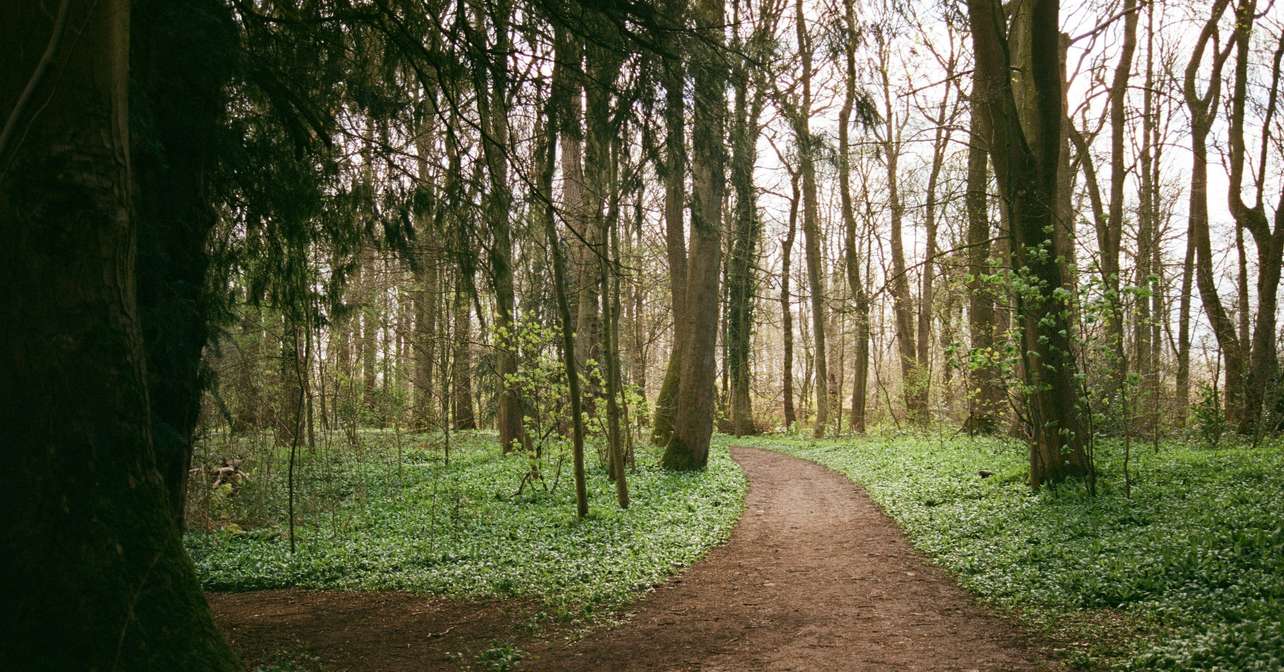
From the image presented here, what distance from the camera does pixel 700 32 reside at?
5637 mm

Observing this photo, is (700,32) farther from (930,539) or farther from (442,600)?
(930,539)

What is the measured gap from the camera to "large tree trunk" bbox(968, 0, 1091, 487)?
8.84 metres

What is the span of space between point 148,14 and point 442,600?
5.03 m

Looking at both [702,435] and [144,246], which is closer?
[144,246]

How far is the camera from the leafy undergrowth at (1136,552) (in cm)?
436

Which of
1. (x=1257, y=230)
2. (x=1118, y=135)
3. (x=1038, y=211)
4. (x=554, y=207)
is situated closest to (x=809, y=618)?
A: (x=554, y=207)

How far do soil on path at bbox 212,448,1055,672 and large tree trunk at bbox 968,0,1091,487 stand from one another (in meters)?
2.53

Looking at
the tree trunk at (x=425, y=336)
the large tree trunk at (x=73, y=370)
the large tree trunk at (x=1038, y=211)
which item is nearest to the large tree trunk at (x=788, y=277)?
the tree trunk at (x=425, y=336)

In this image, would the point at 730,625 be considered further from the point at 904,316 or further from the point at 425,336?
the point at 904,316

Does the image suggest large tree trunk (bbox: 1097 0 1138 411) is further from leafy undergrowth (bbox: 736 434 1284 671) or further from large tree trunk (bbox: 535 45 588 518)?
large tree trunk (bbox: 535 45 588 518)

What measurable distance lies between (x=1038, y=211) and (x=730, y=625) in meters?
6.66

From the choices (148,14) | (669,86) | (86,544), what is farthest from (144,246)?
(669,86)

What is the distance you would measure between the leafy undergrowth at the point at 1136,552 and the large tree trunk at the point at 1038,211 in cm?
67

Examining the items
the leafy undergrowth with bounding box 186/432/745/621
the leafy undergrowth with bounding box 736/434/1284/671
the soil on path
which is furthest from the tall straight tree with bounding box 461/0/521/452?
the leafy undergrowth with bounding box 736/434/1284/671
